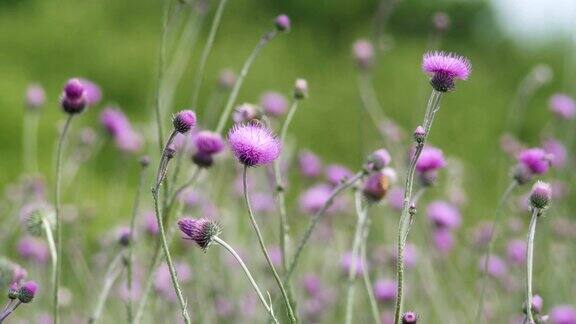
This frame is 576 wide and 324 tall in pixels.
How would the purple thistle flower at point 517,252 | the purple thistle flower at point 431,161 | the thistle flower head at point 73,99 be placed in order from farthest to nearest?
1. the purple thistle flower at point 517,252
2. the purple thistle flower at point 431,161
3. the thistle flower head at point 73,99

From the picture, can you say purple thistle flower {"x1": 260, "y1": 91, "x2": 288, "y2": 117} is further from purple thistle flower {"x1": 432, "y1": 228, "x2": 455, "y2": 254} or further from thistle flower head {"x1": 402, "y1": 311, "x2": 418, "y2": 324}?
thistle flower head {"x1": 402, "y1": 311, "x2": 418, "y2": 324}

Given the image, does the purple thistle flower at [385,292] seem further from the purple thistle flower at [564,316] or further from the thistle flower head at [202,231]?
the thistle flower head at [202,231]

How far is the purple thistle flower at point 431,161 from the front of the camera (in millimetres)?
1010

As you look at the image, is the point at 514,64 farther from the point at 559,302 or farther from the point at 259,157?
the point at 259,157

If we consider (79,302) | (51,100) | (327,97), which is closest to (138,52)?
(51,100)

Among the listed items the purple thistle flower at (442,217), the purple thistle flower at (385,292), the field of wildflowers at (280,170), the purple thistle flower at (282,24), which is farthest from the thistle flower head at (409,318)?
the purple thistle flower at (442,217)

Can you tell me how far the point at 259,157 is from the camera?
74 cm

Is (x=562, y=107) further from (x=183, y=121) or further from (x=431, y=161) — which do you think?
(x=183, y=121)

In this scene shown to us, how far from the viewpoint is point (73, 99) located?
0.90m

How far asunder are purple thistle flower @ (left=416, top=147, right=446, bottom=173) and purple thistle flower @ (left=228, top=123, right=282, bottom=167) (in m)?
0.32

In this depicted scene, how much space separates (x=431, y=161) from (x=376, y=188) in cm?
8

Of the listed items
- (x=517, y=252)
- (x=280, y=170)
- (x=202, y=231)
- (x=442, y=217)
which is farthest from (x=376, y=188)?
(x=517, y=252)

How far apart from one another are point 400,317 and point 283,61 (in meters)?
4.06

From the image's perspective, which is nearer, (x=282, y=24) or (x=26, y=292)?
(x=26, y=292)
